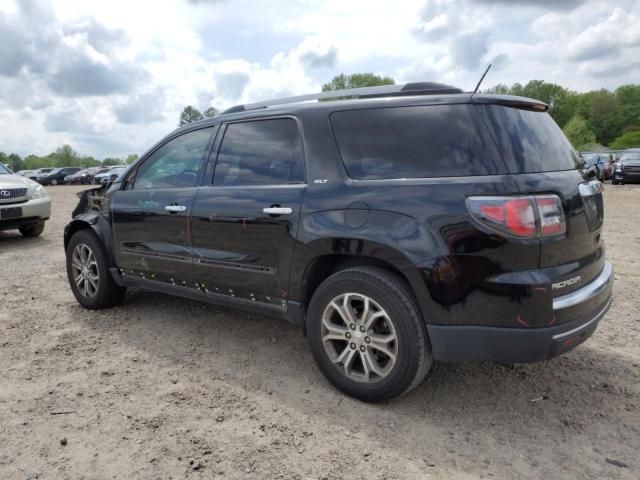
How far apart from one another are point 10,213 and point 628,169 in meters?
21.8

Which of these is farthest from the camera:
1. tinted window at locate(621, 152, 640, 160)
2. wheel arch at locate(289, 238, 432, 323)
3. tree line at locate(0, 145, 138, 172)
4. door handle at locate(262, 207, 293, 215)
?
tree line at locate(0, 145, 138, 172)

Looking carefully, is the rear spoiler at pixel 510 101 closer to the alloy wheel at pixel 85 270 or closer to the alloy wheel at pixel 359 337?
the alloy wheel at pixel 359 337

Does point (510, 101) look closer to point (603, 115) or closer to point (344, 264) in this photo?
point (344, 264)

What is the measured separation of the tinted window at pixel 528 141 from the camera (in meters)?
2.56

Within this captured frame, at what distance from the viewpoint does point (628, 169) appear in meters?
20.4

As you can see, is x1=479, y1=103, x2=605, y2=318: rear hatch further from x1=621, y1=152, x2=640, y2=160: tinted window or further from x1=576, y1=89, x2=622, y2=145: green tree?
x1=576, y1=89, x2=622, y2=145: green tree

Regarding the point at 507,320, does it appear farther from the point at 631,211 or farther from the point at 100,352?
the point at 631,211

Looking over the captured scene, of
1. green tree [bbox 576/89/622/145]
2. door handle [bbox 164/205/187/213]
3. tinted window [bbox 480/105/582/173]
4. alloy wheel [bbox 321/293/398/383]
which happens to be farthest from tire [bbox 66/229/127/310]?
green tree [bbox 576/89/622/145]

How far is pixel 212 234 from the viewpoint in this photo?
3586 mm

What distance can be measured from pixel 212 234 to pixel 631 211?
1149 centimetres

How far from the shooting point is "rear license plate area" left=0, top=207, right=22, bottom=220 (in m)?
8.17

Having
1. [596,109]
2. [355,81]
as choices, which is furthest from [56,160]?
[596,109]

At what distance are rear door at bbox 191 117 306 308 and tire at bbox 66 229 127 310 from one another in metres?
1.35

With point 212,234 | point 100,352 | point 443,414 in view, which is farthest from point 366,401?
point 100,352
